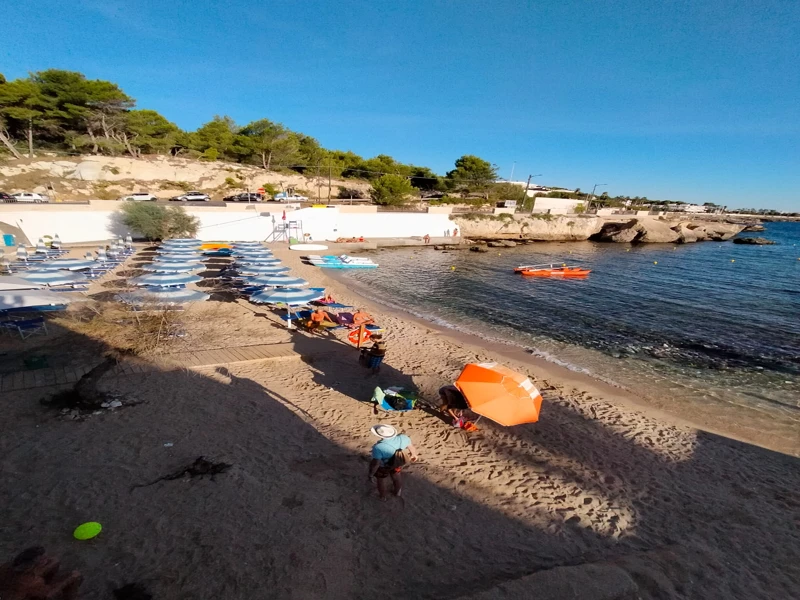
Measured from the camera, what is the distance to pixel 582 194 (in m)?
118

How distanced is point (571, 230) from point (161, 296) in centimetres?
5847

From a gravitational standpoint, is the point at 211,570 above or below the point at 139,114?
below

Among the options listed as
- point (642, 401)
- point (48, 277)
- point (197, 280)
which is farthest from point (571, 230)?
point (48, 277)

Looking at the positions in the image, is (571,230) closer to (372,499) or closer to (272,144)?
(272,144)

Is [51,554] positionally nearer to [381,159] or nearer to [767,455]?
[767,455]

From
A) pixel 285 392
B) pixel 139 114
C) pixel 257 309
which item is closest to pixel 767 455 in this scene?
pixel 285 392

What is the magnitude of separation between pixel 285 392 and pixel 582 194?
128901mm

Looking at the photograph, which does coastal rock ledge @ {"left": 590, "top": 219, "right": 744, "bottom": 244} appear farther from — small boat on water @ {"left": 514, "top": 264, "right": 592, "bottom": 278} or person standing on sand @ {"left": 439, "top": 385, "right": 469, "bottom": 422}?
person standing on sand @ {"left": 439, "top": 385, "right": 469, "bottom": 422}

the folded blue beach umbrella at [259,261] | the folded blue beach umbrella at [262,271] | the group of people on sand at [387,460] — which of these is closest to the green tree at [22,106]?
the folded blue beach umbrella at [259,261]

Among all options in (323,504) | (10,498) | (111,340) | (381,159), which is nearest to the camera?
(10,498)

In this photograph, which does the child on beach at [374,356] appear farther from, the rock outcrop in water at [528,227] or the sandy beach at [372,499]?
the rock outcrop in water at [528,227]

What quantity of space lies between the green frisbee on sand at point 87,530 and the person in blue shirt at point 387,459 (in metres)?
3.71

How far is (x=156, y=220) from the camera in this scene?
94.7 feet

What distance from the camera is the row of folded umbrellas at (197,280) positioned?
482 inches
